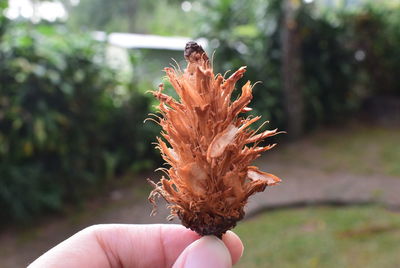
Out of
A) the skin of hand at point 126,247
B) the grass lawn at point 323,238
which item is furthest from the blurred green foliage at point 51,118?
the skin of hand at point 126,247

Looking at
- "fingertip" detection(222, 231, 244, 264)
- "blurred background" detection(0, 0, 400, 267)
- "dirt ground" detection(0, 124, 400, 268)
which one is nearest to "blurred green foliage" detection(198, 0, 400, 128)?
"blurred background" detection(0, 0, 400, 267)

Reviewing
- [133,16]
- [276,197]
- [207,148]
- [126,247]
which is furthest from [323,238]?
[133,16]

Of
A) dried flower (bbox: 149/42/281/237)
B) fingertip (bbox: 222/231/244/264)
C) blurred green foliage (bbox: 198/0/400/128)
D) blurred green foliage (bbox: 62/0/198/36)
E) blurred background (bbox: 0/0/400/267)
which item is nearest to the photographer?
dried flower (bbox: 149/42/281/237)

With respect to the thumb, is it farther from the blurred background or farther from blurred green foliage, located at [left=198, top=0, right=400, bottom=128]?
blurred green foliage, located at [left=198, top=0, right=400, bottom=128]

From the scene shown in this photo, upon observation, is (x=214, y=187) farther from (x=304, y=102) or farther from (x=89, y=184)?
(x=304, y=102)

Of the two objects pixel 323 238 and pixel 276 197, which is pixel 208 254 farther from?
pixel 276 197

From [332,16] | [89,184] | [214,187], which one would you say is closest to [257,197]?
[89,184]
